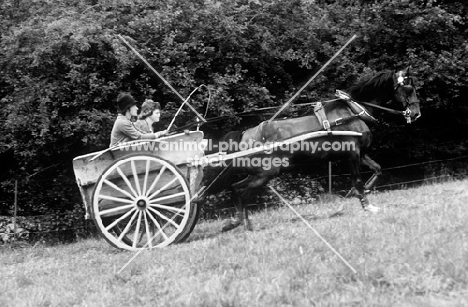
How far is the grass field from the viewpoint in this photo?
4543 mm

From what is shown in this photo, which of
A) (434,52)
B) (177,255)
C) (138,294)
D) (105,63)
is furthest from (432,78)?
(138,294)

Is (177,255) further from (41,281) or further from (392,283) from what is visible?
(392,283)

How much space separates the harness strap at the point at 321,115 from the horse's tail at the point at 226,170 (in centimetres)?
122

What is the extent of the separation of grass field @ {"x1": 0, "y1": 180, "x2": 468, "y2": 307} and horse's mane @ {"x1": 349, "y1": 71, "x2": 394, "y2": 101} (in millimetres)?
1848

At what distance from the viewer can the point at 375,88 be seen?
27.3 feet

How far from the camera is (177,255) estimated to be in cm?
629

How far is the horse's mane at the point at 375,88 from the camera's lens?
8258 millimetres

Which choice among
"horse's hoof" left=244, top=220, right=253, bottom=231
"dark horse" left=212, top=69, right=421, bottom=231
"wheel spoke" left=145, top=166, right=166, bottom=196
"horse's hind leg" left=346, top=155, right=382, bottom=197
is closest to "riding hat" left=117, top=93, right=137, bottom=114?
"wheel spoke" left=145, top=166, right=166, bottom=196

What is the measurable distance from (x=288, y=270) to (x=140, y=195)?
2.63m

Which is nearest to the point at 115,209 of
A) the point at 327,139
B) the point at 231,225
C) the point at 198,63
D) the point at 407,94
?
the point at 231,225

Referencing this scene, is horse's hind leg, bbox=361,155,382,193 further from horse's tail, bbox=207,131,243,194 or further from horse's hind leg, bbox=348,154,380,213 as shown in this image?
horse's tail, bbox=207,131,243,194

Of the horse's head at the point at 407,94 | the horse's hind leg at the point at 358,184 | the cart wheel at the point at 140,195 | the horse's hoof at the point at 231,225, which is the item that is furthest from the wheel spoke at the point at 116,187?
the horse's head at the point at 407,94

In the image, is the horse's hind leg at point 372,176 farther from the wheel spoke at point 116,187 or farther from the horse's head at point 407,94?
the wheel spoke at point 116,187

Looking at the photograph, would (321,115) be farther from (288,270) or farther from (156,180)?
(288,270)
